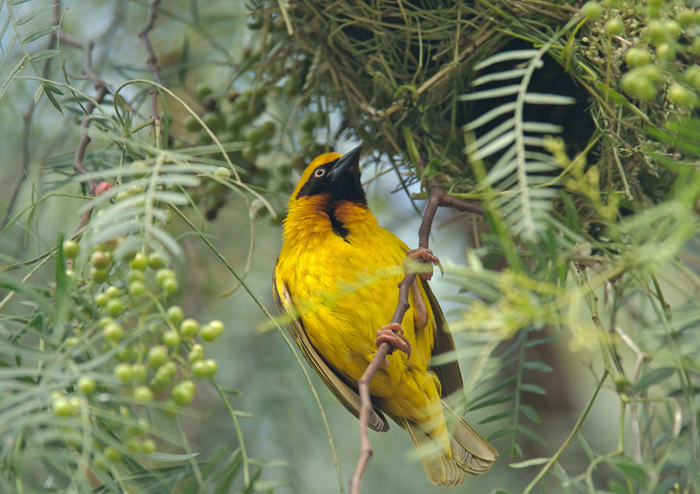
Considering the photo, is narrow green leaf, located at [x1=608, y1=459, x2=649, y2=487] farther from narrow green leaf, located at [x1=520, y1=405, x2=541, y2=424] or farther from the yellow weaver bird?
the yellow weaver bird

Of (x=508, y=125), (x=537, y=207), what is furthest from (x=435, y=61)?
(x=537, y=207)

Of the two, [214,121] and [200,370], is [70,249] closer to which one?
[200,370]

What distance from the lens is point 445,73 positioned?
171cm

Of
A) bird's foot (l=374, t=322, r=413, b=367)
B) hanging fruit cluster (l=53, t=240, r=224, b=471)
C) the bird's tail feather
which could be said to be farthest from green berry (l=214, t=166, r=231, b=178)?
the bird's tail feather

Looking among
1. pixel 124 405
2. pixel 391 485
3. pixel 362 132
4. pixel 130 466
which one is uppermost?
pixel 362 132

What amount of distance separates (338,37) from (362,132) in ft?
1.08

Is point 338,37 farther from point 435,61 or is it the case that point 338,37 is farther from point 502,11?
point 502,11

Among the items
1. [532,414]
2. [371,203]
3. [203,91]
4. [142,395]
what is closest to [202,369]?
[142,395]

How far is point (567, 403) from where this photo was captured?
318cm

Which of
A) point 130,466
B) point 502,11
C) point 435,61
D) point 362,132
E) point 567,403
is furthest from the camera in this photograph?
point 567,403

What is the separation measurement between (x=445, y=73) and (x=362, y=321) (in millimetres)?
843

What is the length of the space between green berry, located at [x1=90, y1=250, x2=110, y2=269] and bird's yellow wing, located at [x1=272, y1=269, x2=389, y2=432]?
100 cm

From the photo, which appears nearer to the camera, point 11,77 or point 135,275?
point 135,275

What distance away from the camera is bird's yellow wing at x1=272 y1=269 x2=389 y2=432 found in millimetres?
1917
